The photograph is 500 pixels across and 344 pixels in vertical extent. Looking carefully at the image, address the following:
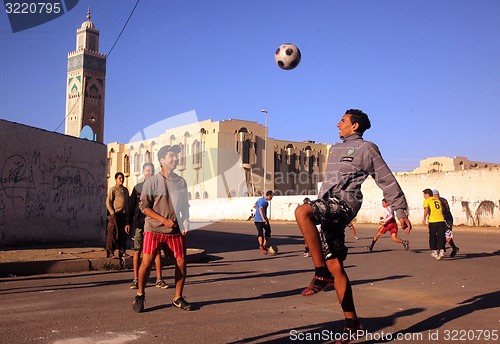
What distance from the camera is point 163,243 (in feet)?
20.1

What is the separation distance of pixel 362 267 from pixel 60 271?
6093 millimetres

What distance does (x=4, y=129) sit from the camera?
12648 mm

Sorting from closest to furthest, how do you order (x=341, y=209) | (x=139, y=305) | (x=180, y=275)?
(x=341, y=209), (x=139, y=305), (x=180, y=275)

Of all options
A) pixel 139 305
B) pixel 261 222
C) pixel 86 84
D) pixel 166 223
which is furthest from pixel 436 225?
pixel 86 84

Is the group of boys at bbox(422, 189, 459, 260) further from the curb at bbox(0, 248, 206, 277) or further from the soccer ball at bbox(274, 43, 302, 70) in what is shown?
the curb at bbox(0, 248, 206, 277)

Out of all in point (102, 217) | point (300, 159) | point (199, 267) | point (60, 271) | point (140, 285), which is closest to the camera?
point (140, 285)

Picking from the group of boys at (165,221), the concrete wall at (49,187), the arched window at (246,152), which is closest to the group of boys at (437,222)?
the group of boys at (165,221)

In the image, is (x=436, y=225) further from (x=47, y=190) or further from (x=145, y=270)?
(x=47, y=190)

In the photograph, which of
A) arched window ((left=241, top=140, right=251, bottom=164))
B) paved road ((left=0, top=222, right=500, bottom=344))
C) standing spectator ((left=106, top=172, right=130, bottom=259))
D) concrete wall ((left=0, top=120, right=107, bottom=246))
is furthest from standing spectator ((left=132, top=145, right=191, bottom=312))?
arched window ((left=241, top=140, right=251, bottom=164))

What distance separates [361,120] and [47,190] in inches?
444

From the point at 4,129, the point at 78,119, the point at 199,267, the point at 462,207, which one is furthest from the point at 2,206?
the point at 78,119

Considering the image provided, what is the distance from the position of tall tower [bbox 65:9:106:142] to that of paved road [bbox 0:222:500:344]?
9159 centimetres

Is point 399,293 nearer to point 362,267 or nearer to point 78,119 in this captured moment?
point 362,267

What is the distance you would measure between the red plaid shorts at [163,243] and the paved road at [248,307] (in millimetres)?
659
